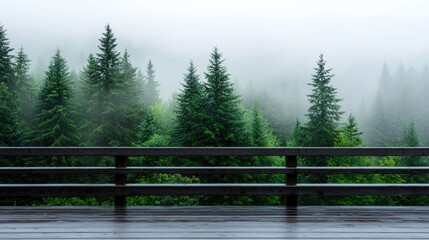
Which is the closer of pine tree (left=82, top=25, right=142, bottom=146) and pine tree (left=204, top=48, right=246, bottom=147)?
pine tree (left=204, top=48, right=246, bottom=147)

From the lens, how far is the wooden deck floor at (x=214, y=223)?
15.6ft

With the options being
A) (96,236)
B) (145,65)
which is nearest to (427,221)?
(96,236)

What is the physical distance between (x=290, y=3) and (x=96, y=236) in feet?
668

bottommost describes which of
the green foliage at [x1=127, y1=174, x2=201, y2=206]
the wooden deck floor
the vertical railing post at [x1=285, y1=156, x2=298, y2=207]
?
the green foliage at [x1=127, y1=174, x2=201, y2=206]

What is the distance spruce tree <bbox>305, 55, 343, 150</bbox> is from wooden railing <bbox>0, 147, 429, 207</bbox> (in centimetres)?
4224

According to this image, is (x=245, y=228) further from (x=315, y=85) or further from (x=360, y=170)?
(x=315, y=85)

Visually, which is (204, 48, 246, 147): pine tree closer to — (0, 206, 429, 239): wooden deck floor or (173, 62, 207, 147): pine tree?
(173, 62, 207, 147): pine tree

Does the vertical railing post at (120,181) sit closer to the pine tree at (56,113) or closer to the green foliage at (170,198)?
the green foliage at (170,198)

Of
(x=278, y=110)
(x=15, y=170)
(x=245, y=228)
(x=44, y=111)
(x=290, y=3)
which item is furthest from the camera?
(x=290, y=3)

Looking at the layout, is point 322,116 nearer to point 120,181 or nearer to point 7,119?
point 7,119

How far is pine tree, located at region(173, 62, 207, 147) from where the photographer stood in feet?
146

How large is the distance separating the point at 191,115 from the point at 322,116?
14.0m

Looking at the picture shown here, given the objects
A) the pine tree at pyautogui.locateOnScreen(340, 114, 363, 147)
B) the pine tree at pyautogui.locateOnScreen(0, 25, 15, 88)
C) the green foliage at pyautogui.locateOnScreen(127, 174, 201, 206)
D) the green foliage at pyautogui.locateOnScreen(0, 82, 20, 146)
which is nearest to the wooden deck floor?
the green foliage at pyautogui.locateOnScreen(127, 174, 201, 206)

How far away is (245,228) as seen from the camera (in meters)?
5.06
